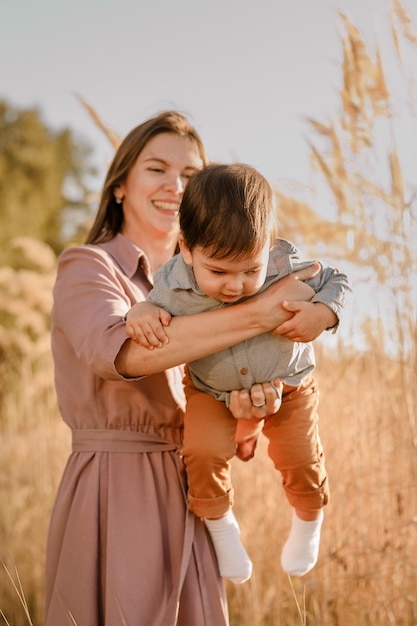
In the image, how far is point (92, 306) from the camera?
6.28ft

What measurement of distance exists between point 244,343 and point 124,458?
488 millimetres

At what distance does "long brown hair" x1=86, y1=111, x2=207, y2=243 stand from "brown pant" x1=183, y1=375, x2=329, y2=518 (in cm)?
73

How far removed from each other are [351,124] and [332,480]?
1.29 metres

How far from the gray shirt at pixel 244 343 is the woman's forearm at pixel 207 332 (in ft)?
0.18

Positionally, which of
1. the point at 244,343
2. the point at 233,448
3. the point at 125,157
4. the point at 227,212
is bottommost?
the point at 233,448

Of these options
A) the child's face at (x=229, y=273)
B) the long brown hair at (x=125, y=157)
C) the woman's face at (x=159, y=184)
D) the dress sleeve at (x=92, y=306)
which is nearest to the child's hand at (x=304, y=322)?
the child's face at (x=229, y=273)

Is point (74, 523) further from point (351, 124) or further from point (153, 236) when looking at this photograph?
point (351, 124)

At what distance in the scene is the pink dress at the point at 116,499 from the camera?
1.93m

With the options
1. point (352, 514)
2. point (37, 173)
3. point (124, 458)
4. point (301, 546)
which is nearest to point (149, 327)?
point (124, 458)

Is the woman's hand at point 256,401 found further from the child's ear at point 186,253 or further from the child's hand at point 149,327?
the child's ear at point 186,253

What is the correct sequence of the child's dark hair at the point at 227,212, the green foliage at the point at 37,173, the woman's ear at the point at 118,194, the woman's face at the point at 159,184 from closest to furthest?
the child's dark hair at the point at 227,212 < the woman's face at the point at 159,184 < the woman's ear at the point at 118,194 < the green foliage at the point at 37,173

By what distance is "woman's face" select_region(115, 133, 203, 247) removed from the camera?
7.66 feet

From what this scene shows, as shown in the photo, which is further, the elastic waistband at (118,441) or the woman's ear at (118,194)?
the woman's ear at (118,194)

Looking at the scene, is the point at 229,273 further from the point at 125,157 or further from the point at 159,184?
Answer: the point at 125,157
